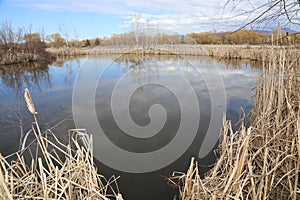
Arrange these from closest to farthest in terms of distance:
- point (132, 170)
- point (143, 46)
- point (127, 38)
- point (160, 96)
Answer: point (132, 170) < point (160, 96) < point (143, 46) < point (127, 38)

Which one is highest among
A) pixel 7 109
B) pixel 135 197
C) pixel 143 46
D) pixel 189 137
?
pixel 143 46

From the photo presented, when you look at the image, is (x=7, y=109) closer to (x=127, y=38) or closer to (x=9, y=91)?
(x=9, y=91)

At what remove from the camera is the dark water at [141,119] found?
9.43 ft

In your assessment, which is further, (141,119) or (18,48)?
(18,48)

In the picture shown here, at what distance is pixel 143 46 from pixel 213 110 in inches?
619

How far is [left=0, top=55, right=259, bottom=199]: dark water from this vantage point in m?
2.87

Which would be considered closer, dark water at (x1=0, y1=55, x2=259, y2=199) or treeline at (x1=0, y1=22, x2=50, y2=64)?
dark water at (x1=0, y1=55, x2=259, y2=199)

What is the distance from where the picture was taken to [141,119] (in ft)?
14.5

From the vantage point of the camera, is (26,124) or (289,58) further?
(26,124)

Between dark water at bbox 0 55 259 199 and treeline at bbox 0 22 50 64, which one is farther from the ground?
treeline at bbox 0 22 50 64

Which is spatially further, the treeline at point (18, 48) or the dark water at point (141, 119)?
the treeline at point (18, 48)

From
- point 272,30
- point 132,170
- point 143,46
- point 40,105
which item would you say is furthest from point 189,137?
point 143,46

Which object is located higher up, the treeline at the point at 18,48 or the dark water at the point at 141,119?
the treeline at the point at 18,48

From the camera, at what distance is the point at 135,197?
236 centimetres
